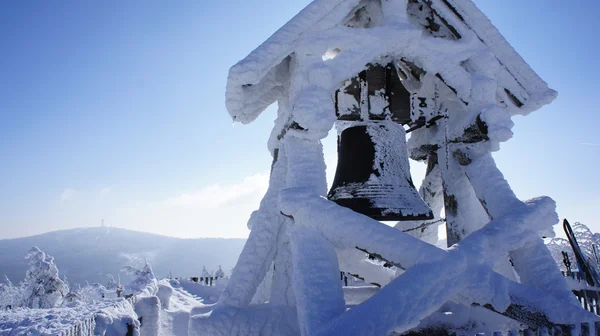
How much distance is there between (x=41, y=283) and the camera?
25266 mm

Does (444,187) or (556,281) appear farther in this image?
(444,187)

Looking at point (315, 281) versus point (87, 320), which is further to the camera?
point (87, 320)

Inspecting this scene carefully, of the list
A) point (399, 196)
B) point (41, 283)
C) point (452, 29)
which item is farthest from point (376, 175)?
point (41, 283)

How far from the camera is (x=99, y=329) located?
5.55 meters

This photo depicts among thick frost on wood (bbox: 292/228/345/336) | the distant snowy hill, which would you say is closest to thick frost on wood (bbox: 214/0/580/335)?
thick frost on wood (bbox: 292/228/345/336)

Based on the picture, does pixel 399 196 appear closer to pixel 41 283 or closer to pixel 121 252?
pixel 41 283

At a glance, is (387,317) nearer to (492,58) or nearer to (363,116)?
(363,116)

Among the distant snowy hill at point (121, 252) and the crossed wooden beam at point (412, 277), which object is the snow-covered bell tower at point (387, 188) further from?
the distant snowy hill at point (121, 252)

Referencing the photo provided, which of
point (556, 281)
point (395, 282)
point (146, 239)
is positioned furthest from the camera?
point (146, 239)

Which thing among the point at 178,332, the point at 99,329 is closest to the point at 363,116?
the point at 99,329

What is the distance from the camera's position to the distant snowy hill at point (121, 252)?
144875 millimetres

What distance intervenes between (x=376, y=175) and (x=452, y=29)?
1.79m

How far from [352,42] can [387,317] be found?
234 cm

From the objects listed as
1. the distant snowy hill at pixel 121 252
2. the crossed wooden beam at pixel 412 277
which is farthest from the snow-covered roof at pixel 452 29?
the distant snowy hill at pixel 121 252
